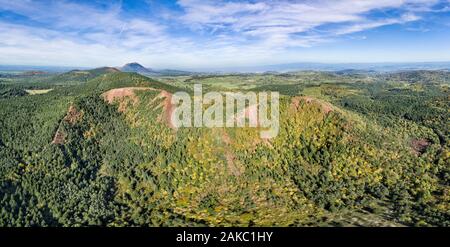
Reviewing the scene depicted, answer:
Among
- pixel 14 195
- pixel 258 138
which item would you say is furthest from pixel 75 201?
pixel 258 138

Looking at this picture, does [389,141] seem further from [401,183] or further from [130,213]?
[130,213]
